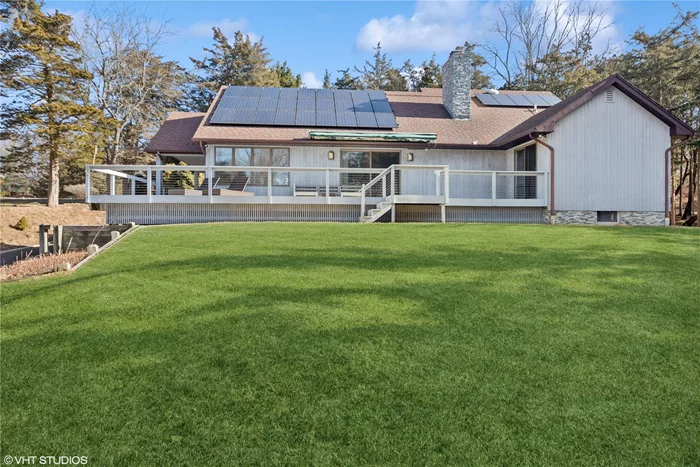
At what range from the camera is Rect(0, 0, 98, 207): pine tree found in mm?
19578

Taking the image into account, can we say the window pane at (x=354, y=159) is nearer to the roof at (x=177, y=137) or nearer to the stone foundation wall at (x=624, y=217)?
the roof at (x=177, y=137)

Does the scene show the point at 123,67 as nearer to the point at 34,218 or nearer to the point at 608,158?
the point at 34,218

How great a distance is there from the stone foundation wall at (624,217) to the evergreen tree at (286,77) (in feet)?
90.6

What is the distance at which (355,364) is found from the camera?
2.90 m

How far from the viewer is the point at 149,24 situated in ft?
83.6

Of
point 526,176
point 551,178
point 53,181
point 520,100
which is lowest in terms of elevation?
point 551,178

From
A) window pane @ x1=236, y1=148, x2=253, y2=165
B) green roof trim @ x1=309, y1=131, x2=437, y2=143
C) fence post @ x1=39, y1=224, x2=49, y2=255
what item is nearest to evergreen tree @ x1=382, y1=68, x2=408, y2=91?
green roof trim @ x1=309, y1=131, x2=437, y2=143

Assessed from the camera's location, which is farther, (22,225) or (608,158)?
(22,225)

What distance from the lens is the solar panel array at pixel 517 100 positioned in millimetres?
18469

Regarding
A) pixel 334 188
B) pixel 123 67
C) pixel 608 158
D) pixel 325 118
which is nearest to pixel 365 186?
pixel 334 188

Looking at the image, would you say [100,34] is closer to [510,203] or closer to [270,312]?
[510,203]

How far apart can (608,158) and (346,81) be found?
95.3ft

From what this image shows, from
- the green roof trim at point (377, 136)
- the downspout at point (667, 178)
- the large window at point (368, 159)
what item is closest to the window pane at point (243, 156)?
the green roof trim at point (377, 136)

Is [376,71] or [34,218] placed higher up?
[376,71]
